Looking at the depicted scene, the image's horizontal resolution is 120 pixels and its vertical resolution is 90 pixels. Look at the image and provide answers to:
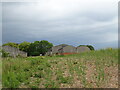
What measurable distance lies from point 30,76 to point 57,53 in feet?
12.5

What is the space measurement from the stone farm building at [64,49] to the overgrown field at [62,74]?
2.02 m

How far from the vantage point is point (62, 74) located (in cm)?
543

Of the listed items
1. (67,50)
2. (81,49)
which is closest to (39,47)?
(67,50)

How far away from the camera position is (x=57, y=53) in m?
9.00

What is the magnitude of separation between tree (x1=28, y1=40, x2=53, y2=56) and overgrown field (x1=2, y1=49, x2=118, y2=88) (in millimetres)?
947

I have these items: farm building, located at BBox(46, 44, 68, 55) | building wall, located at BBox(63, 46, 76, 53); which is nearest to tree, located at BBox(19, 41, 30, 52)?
farm building, located at BBox(46, 44, 68, 55)

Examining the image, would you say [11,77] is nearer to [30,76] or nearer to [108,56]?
[30,76]

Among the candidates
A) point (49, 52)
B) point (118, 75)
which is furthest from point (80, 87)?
point (49, 52)

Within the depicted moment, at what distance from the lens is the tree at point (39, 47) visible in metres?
7.57

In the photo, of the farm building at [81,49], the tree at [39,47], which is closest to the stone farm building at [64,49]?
the farm building at [81,49]

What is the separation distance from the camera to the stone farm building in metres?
8.72

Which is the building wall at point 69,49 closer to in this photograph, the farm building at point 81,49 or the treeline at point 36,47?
the farm building at point 81,49

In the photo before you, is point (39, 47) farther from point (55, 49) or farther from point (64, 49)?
point (64, 49)

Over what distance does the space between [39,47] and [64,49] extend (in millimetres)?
1812
